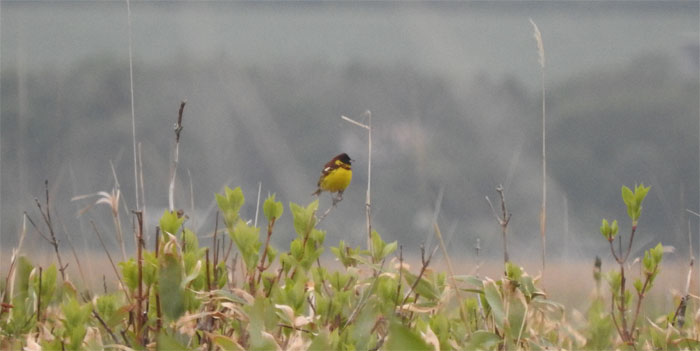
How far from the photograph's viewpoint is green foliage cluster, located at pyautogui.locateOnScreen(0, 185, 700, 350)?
64.3 inches

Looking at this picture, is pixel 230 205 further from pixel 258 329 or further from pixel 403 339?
pixel 403 339

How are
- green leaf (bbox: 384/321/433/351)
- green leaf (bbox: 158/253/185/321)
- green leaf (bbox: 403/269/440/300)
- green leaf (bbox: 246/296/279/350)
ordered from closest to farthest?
green leaf (bbox: 384/321/433/351) → green leaf (bbox: 246/296/279/350) → green leaf (bbox: 158/253/185/321) → green leaf (bbox: 403/269/440/300)

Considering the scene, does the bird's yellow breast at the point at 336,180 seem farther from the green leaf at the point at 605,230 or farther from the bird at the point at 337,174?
the green leaf at the point at 605,230

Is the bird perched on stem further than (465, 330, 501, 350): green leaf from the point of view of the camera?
Yes

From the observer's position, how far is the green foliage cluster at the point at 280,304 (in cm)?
163

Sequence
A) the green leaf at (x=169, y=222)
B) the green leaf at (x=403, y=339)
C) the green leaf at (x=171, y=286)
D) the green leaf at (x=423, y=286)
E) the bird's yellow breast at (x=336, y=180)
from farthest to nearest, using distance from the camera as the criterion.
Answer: the bird's yellow breast at (x=336, y=180) < the green leaf at (x=423, y=286) < the green leaf at (x=169, y=222) < the green leaf at (x=171, y=286) < the green leaf at (x=403, y=339)

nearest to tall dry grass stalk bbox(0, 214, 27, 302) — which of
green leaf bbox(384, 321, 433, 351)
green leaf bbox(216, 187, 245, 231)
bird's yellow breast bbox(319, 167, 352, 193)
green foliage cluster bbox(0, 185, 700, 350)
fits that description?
green foliage cluster bbox(0, 185, 700, 350)

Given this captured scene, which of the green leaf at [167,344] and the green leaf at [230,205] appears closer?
the green leaf at [167,344]

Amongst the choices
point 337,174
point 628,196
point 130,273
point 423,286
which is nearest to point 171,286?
point 130,273

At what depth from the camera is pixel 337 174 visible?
16.7 feet

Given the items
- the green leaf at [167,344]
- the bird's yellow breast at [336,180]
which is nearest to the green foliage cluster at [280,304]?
the green leaf at [167,344]

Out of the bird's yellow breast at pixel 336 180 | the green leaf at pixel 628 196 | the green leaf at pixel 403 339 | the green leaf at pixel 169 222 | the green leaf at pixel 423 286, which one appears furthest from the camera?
the bird's yellow breast at pixel 336 180

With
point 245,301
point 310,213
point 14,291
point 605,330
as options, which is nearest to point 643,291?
point 605,330

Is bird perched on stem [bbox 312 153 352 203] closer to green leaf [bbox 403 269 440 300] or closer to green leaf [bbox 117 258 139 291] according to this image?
green leaf [bbox 403 269 440 300]
